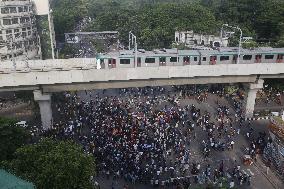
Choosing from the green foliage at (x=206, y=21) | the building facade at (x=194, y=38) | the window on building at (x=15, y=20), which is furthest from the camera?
the building facade at (x=194, y=38)

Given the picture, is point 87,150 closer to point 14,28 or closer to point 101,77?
point 101,77

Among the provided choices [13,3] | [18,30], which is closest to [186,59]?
[18,30]

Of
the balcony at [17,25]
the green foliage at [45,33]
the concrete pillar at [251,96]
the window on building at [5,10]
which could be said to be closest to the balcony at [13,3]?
the window on building at [5,10]

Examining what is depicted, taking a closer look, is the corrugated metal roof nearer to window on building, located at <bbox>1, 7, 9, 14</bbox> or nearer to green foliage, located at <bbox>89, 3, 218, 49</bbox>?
window on building, located at <bbox>1, 7, 9, 14</bbox>

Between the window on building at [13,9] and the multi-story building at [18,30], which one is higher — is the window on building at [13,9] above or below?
above

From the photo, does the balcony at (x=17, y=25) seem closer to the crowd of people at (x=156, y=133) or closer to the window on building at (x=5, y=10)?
the window on building at (x=5, y=10)

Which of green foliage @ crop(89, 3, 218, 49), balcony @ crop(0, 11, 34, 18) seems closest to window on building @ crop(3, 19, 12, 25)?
balcony @ crop(0, 11, 34, 18)

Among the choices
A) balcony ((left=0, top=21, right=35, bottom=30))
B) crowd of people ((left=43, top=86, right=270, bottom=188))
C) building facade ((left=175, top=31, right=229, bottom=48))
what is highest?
balcony ((left=0, top=21, right=35, bottom=30))
